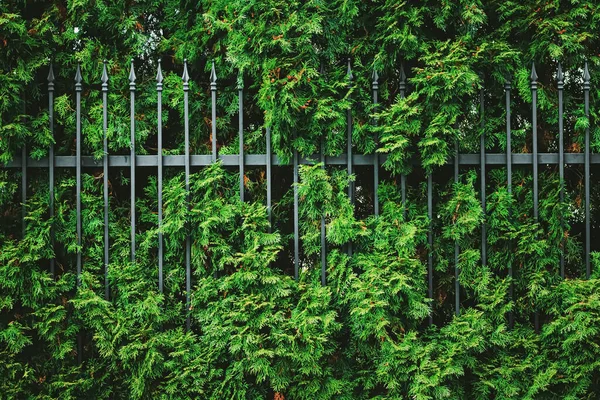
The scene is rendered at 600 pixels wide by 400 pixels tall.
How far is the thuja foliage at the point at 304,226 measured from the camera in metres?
3.87

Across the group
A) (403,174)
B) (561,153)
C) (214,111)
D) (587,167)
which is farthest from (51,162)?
(587,167)

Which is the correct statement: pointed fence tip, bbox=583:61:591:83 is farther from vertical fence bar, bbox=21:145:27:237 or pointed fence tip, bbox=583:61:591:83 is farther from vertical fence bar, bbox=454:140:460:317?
vertical fence bar, bbox=21:145:27:237

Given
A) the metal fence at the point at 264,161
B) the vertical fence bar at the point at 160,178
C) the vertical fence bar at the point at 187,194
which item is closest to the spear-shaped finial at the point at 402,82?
the metal fence at the point at 264,161

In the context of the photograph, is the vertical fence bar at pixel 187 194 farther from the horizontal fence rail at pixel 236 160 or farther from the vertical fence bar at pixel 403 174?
the vertical fence bar at pixel 403 174

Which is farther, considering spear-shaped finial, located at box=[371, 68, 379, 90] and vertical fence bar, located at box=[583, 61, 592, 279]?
vertical fence bar, located at box=[583, 61, 592, 279]

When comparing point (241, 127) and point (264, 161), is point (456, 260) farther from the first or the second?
point (241, 127)

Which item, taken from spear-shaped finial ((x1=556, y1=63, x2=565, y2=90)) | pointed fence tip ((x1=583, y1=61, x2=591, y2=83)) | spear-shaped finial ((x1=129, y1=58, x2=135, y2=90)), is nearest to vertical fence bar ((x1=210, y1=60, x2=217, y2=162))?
spear-shaped finial ((x1=129, y1=58, x2=135, y2=90))

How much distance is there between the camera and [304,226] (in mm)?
4078

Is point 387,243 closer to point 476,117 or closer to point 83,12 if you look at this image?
point 476,117

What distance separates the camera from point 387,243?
3.96 metres

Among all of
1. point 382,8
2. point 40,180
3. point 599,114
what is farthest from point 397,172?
point 40,180

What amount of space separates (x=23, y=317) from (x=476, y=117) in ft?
11.9

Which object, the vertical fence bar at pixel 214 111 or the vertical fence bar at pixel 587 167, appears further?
the vertical fence bar at pixel 587 167

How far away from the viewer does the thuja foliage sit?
3873 millimetres
